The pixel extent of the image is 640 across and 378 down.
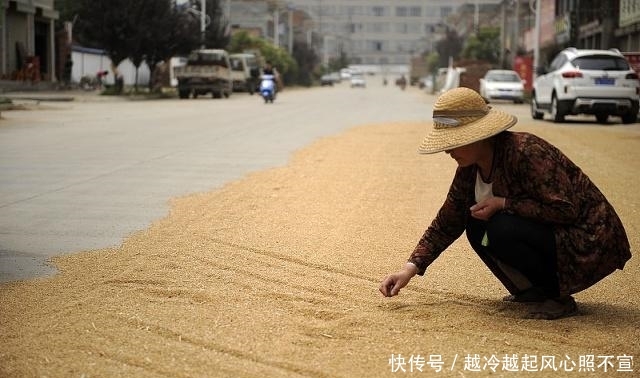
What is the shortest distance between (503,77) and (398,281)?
132ft

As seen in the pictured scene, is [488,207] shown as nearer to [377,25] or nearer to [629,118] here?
[629,118]

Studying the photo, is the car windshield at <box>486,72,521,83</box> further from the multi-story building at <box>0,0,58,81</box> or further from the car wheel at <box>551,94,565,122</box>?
the multi-story building at <box>0,0,58,81</box>

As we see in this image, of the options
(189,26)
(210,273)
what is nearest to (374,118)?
(210,273)

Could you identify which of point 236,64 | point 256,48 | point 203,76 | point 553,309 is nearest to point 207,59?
point 203,76

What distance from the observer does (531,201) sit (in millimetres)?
4914

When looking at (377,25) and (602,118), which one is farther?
(377,25)

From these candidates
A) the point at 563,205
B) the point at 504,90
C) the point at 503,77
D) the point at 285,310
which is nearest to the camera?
the point at 563,205

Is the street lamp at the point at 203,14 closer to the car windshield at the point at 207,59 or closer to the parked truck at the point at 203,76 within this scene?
the car windshield at the point at 207,59

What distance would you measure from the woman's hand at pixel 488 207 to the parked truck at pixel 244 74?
51605 mm

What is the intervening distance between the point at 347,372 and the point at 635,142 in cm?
1585

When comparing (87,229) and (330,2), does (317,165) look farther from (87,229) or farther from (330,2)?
(330,2)

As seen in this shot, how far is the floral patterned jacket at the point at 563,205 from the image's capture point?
4.88m

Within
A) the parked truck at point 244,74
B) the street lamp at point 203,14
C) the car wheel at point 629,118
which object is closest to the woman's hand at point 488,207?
the car wheel at point 629,118

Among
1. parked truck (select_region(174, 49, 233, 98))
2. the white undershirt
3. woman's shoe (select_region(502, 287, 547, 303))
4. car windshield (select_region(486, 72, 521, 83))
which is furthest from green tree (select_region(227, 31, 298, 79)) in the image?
the white undershirt
